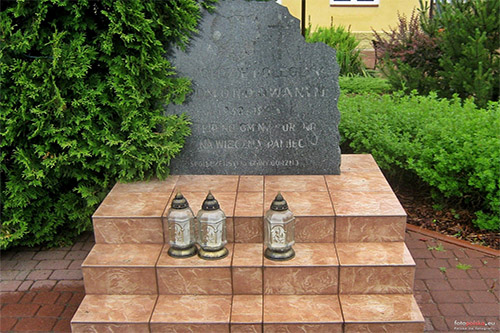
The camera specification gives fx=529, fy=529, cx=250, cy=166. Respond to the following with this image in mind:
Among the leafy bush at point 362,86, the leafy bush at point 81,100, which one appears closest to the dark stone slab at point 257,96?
the leafy bush at point 81,100

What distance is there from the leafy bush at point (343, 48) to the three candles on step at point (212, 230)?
7046mm

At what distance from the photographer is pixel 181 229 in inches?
161

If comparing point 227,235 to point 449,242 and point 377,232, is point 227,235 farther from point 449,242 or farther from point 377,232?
point 449,242

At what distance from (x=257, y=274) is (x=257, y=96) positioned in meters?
1.86

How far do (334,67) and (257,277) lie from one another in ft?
7.07

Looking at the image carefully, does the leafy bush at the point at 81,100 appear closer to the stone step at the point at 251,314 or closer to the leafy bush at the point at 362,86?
the stone step at the point at 251,314

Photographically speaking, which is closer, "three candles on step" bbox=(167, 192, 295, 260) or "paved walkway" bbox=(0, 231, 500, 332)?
"three candles on step" bbox=(167, 192, 295, 260)

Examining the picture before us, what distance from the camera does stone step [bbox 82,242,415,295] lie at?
396cm

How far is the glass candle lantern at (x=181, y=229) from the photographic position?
403 centimetres

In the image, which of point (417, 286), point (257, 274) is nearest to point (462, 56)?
point (417, 286)

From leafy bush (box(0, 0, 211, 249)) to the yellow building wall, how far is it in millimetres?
11191

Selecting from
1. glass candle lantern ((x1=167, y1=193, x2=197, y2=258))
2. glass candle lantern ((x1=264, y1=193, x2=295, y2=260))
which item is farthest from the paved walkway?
glass candle lantern ((x1=264, y1=193, x2=295, y2=260))

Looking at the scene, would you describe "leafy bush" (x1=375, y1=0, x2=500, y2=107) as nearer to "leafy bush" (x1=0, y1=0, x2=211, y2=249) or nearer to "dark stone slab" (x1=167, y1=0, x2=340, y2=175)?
"dark stone slab" (x1=167, y1=0, x2=340, y2=175)

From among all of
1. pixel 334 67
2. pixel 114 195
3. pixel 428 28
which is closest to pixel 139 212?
pixel 114 195
